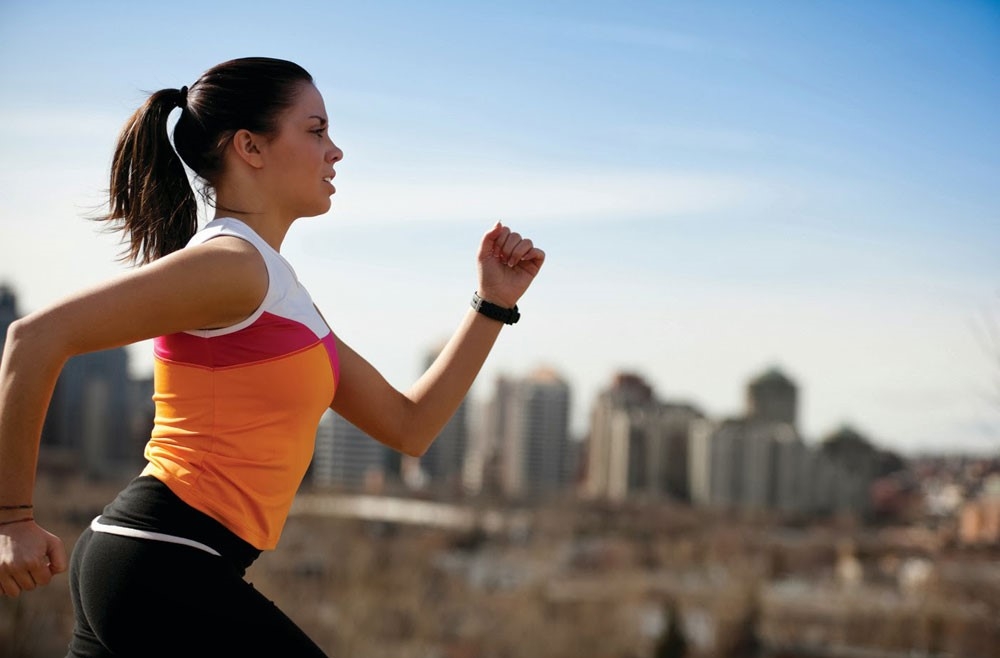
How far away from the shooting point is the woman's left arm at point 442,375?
1371 mm

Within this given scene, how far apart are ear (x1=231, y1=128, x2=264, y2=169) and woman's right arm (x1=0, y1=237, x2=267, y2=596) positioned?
151 millimetres

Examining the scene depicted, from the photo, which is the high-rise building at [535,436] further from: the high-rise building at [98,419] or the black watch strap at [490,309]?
the black watch strap at [490,309]

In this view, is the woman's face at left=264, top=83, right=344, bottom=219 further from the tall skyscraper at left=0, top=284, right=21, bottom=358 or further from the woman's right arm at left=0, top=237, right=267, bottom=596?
the tall skyscraper at left=0, top=284, right=21, bottom=358

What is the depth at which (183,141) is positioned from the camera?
123 centimetres

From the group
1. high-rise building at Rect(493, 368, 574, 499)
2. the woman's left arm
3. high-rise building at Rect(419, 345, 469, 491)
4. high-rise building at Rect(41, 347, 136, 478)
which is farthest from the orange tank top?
high-rise building at Rect(493, 368, 574, 499)

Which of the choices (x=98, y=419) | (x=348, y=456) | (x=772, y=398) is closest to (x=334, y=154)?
(x=98, y=419)

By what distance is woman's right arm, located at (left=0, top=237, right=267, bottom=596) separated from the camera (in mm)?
1005

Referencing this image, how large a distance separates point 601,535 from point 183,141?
30609 millimetres

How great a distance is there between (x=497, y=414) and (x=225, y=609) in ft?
156

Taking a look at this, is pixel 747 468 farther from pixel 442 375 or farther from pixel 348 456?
pixel 442 375

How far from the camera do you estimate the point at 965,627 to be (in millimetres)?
18828

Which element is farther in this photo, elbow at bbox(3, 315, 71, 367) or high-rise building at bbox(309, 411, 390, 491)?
high-rise building at bbox(309, 411, 390, 491)

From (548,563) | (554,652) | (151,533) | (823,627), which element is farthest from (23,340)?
(548,563)

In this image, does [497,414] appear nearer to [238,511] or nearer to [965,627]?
[965,627]
